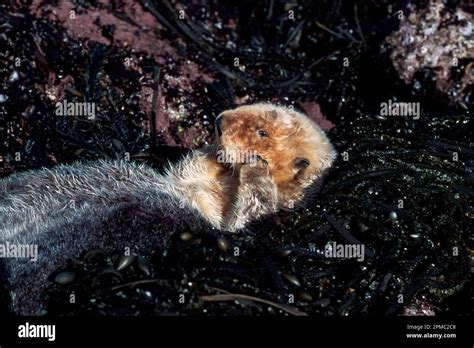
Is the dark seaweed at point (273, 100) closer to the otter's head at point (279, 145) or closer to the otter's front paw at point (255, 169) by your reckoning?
the otter's head at point (279, 145)

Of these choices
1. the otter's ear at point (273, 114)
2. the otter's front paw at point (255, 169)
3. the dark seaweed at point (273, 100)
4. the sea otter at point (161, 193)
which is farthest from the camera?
the otter's ear at point (273, 114)

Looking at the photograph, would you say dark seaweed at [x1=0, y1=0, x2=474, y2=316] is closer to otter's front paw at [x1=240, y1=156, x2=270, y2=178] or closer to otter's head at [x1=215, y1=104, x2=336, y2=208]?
otter's head at [x1=215, y1=104, x2=336, y2=208]

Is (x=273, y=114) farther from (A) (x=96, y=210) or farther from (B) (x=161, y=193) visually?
(A) (x=96, y=210)

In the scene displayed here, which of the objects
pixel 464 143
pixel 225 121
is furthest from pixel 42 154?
pixel 464 143

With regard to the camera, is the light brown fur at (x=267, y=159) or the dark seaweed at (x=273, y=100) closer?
the dark seaweed at (x=273, y=100)

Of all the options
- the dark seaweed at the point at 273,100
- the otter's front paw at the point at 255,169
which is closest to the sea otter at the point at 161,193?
the otter's front paw at the point at 255,169

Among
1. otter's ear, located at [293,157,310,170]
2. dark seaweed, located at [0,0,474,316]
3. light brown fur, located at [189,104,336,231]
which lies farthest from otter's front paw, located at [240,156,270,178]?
dark seaweed, located at [0,0,474,316]

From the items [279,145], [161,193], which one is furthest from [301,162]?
[161,193]

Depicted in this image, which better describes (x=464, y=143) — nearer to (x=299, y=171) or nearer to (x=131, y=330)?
(x=299, y=171)
